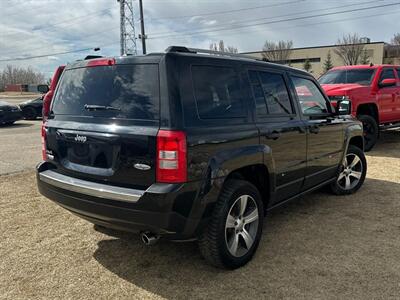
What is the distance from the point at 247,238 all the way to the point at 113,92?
1816 mm

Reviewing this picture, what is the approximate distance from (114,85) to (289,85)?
2.10 meters

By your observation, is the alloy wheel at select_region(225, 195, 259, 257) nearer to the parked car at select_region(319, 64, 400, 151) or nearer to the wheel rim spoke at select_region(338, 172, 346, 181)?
the wheel rim spoke at select_region(338, 172, 346, 181)

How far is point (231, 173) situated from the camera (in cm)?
343

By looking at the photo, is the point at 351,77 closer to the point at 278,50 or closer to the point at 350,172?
the point at 350,172

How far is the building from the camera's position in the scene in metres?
62.3

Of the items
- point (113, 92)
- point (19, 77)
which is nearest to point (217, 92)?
point (113, 92)

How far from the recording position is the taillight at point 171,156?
9.35 ft

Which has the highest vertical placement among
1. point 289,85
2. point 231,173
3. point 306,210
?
point 289,85

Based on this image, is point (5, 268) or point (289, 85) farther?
point (289, 85)

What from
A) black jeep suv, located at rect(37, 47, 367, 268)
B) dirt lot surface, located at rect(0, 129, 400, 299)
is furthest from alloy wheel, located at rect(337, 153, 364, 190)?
black jeep suv, located at rect(37, 47, 367, 268)

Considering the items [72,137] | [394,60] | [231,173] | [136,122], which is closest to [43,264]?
[72,137]

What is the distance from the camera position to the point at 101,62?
11.1 feet

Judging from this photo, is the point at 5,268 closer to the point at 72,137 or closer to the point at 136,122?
the point at 72,137

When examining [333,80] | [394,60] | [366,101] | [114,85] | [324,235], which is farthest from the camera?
[394,60]
